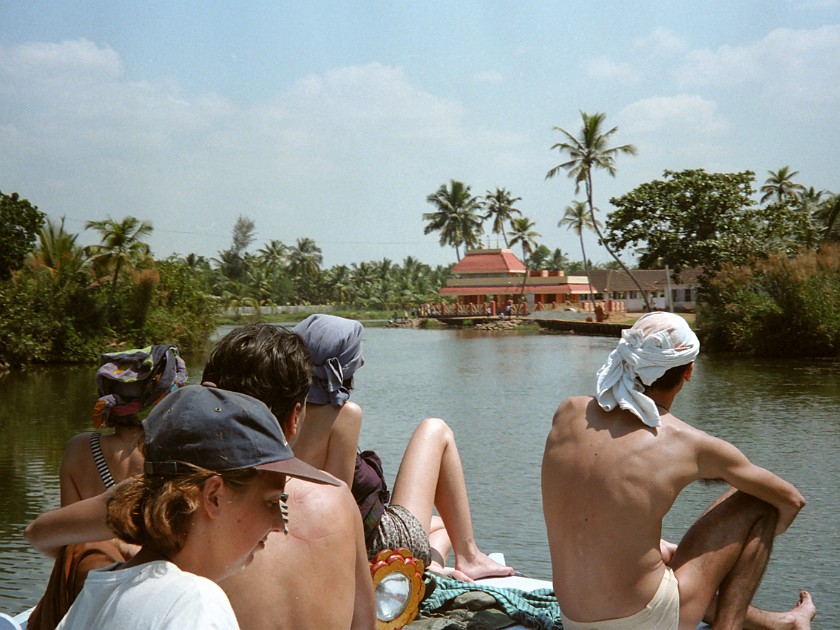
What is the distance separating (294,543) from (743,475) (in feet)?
4.94

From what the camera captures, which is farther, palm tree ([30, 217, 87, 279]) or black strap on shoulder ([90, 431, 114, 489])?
palm tree ([30, 217, 87, 279])

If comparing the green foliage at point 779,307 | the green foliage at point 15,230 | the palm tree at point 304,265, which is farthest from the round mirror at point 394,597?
the palm tree at point 304,265

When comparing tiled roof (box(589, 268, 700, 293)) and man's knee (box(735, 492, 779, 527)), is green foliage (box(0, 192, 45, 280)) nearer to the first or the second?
man's knee (box(735, 492, 779, 527))

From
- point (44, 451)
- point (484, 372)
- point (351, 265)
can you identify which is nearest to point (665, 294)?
point (351, 265)

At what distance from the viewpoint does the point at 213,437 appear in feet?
4.69

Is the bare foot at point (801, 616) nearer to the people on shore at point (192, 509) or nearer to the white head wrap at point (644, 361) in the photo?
the white head wrap at point (644, 361)

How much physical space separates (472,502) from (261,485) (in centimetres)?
666

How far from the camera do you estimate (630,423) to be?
2928 mm

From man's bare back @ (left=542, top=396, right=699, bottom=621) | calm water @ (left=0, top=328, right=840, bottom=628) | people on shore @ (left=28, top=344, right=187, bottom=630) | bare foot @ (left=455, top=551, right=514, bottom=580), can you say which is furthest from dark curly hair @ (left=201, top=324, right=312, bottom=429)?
calm water @ (left=0, top=328, right=840, bottom=628)

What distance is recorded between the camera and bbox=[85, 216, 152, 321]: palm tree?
28.9m

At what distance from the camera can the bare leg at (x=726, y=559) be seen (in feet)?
9.80

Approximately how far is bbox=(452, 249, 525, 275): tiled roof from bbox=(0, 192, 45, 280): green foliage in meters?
38.5

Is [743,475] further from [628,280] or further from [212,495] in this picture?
[628,280]

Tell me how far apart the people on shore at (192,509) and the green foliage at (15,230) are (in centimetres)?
2950
